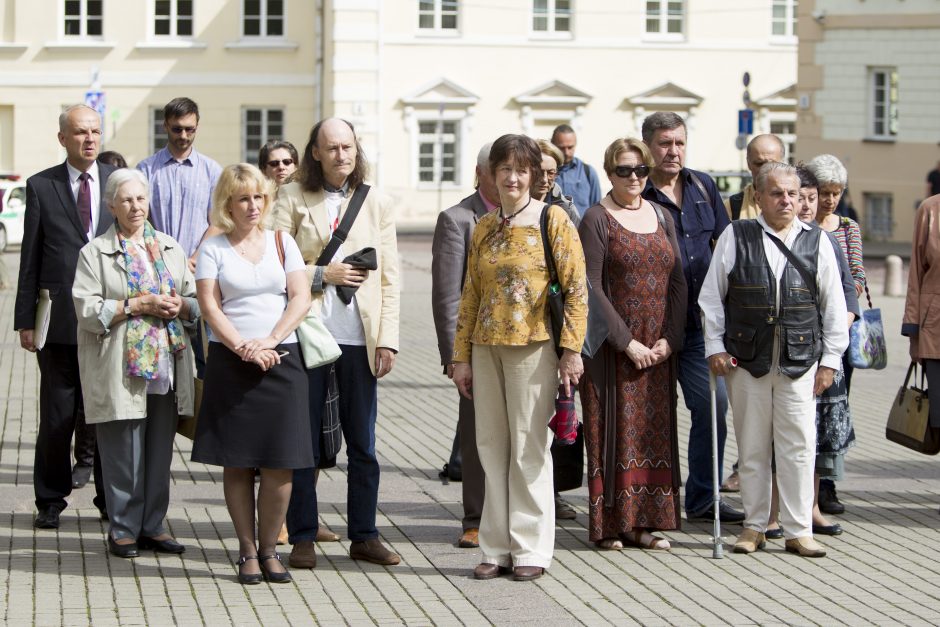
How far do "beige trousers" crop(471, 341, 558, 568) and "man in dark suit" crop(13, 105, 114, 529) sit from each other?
2.21m

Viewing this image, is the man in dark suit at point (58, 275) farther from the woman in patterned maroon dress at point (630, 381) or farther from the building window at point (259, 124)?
the building window at point (259, 124)

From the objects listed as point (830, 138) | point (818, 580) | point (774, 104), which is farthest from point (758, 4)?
point (818, 580)

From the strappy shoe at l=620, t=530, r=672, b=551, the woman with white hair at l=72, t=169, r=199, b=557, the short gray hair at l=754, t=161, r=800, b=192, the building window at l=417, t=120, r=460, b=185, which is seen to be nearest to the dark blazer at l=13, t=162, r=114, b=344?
the woman with white hair at l=72, t=169, r=199, b=557

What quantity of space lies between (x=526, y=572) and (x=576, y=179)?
4011mm

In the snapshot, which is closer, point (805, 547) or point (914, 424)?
point (805, 547)

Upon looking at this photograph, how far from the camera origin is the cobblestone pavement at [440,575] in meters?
6.48

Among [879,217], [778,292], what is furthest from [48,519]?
[879,217]

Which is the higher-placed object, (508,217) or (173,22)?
(173,22)

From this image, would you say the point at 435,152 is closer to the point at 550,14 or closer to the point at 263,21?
the point at 550,14

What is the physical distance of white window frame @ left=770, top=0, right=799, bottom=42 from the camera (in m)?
48.0

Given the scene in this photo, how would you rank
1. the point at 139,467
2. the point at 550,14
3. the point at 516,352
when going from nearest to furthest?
the point at 516,352 < the point at 139,467 < the point at 550,14

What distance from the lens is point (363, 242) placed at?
7.41m

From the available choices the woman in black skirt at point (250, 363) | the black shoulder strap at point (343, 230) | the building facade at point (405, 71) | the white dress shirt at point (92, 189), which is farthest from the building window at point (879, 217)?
the woman in black skirt at point (250, 363)

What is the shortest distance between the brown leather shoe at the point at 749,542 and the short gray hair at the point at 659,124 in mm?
2012
